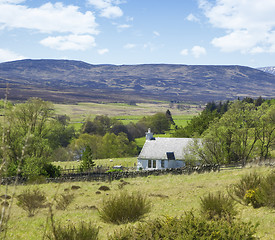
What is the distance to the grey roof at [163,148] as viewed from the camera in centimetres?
4806

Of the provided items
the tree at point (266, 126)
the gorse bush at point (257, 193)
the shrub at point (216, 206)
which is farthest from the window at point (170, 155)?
the shrub at point (216, 206)

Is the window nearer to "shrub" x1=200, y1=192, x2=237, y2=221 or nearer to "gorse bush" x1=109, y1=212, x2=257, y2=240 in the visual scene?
"shrub" x1=200, y1=192, x2=237, y2=221

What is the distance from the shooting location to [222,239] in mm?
6844

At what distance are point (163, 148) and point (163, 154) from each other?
4.32 feet

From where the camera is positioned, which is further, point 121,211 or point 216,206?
point 121,211

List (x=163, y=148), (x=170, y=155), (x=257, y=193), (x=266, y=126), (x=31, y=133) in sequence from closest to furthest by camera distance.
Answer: (x=257, y=193)
(x=266, y=126)
(x=31, y=133)
(x=170, y=155)
(x=163, y=148)

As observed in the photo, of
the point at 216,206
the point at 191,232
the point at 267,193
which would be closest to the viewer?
the point at 191,232

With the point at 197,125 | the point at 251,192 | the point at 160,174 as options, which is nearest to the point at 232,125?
the point at 160,174

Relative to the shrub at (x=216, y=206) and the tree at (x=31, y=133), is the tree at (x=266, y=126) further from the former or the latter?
the shrub at (x=216, y=206)

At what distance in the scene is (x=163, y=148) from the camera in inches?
1934

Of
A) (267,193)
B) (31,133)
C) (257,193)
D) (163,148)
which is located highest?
(267,193)

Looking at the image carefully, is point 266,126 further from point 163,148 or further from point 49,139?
point 49,139

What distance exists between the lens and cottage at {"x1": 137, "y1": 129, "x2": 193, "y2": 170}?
47.7 metres

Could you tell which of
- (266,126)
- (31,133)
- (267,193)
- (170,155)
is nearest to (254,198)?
(267,193)
